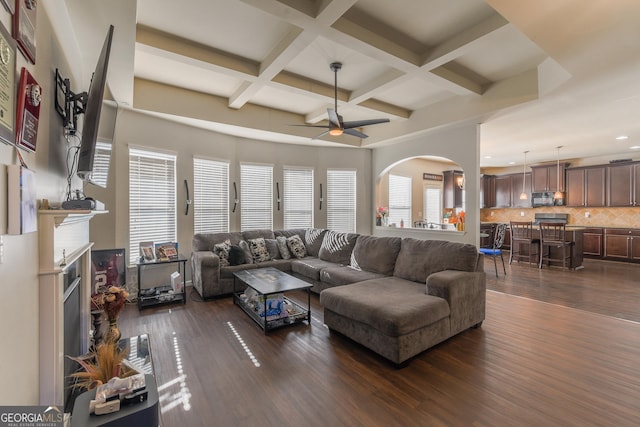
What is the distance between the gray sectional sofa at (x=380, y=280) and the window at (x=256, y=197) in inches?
19.6

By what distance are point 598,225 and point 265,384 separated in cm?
965

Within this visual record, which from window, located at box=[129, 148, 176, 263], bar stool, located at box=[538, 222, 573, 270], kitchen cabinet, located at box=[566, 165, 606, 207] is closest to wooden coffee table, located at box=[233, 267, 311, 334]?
window, located at box=[129, 148, 176, 263]

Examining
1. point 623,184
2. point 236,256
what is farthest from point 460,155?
point 623,184

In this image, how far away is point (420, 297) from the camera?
276 cm

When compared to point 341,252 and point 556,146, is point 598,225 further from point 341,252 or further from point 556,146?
point 341,252

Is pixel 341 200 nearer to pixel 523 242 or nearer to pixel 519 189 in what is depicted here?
pixel 523 242

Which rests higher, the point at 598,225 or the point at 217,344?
the point at 598,225

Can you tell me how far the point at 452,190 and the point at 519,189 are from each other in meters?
2.31

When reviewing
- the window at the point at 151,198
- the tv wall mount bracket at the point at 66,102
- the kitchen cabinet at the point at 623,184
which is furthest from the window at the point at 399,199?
the tv wall mount bracket at the point at 66,102

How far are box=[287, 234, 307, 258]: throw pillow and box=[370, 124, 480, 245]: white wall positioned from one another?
2136 millimetres

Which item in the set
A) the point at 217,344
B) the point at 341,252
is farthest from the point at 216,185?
the point at 217,344

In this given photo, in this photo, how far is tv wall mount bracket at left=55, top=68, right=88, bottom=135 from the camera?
6.31 feet

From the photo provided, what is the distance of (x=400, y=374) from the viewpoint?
7.61ft

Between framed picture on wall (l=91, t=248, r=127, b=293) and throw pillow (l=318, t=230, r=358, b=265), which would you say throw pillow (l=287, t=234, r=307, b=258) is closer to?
throw pillow (l=318, t=230, r=358, b=265)
